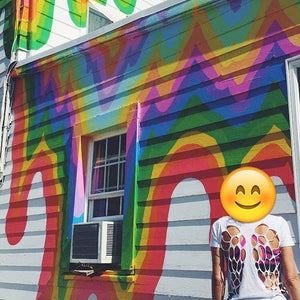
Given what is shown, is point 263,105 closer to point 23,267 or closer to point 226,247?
point 226,247

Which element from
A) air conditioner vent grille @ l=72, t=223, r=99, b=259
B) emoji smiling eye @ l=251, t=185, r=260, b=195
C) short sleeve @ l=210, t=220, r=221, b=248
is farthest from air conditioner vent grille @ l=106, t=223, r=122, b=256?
emoji smiling eye @ l=251, t=185, r=260, b=195

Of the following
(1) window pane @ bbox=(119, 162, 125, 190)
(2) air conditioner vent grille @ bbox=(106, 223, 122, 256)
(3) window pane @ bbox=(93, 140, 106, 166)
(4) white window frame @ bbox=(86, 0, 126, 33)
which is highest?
(4) white window frame @ bbox=(86, 0, 126, 33)

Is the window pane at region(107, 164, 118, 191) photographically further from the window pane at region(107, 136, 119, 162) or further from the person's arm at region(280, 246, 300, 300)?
the person's arm at region(280, 246, 300, 300)

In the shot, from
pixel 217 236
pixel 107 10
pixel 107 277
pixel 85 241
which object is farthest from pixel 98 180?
pixel 107 10

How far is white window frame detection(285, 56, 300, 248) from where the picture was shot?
3.74m

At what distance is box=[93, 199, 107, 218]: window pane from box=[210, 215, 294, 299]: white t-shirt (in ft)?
9.89

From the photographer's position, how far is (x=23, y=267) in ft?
19.9

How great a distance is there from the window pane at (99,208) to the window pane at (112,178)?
18 centimetres

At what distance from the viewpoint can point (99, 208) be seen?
18.1 feet

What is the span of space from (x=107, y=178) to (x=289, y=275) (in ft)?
10.8

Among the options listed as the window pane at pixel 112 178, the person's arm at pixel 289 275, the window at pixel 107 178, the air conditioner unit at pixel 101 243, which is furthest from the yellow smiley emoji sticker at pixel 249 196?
the window pane at pixel 112 178

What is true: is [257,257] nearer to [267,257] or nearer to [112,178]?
[267,257]

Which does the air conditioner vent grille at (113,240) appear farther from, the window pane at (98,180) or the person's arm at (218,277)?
the person's arm at (218,277)

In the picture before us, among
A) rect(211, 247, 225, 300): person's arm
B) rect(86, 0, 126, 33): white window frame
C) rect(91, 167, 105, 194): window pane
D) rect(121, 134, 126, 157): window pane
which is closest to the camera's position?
rect(211, 247, 225, 300): person's arm
